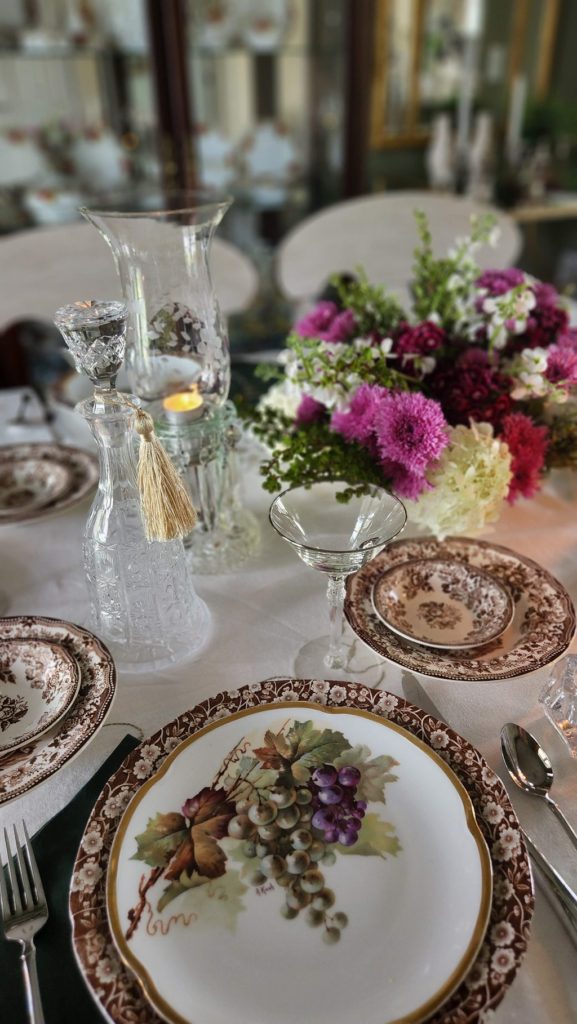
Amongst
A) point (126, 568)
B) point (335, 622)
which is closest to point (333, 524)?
point (335, 622)

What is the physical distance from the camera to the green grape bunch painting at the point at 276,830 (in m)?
0.42

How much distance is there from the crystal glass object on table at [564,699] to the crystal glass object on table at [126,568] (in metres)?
0.32

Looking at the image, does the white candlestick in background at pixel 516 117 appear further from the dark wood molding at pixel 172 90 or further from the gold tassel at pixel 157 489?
the gold tassel at pixel 157 489

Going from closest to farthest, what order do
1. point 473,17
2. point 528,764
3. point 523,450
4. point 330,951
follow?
point 330,951 < point 528,764 < point 523,450 < point 473,17

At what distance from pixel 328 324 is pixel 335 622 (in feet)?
1.48

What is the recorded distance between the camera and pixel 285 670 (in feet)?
2.00

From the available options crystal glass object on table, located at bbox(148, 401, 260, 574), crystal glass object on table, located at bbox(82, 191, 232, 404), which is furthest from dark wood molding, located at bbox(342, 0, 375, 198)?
crystal glass object on table, located at bbox(148, 401, 260, 574)

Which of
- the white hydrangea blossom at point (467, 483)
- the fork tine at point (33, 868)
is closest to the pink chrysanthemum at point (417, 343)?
the white hydrangea blossom at point (467, 483)

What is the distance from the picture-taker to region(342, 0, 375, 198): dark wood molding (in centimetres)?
201

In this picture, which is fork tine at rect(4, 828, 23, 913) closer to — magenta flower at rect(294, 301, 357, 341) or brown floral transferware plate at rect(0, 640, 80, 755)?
brown floral transferware plate at rect(0, 640, 80, 755)

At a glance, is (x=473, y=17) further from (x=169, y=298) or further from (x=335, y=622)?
(x=335, y=622)

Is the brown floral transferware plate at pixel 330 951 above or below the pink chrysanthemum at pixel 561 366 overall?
below

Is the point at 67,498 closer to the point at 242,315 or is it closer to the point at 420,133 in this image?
the point at 242,315

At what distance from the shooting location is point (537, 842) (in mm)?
461
